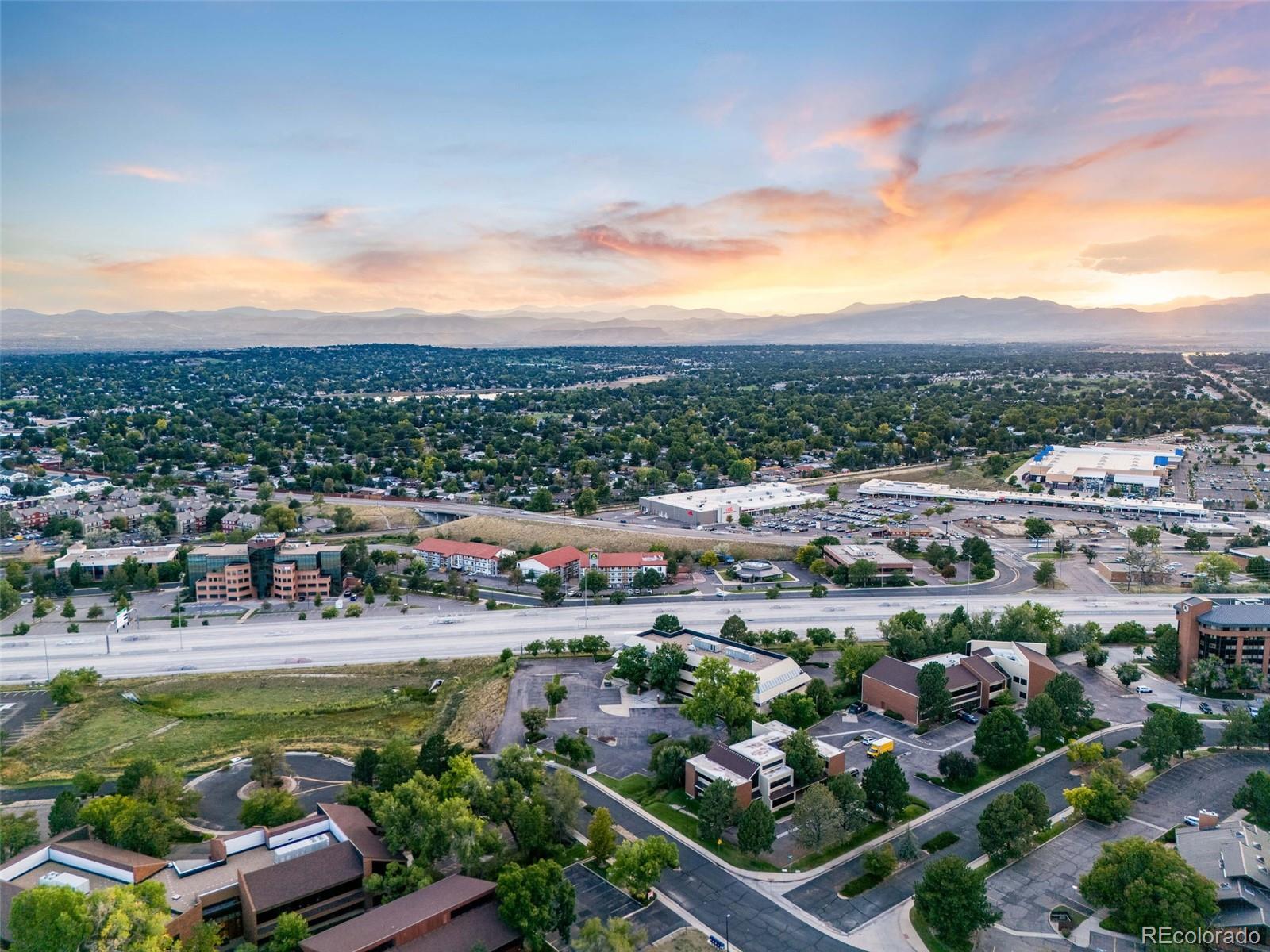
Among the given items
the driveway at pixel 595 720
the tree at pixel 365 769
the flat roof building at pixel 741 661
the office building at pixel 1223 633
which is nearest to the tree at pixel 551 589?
the driveway at pixel 595 720

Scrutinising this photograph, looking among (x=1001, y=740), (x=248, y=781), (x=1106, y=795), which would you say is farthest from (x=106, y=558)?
(x=1106, y=795)

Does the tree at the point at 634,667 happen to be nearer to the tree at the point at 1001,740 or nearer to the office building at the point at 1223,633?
the tree at the point at 1001,740

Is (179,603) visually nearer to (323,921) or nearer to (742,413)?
(323,921)

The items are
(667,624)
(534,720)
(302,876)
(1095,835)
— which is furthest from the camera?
(667,624)

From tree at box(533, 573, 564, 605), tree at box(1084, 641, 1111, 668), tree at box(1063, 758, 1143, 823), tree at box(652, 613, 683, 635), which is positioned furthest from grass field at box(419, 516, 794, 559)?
tree at box(1063, 758, 1143, 823)

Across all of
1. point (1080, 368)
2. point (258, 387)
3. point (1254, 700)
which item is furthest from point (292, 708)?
point (1080, 368)

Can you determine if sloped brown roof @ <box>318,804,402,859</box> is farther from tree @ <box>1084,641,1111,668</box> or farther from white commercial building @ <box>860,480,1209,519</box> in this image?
white commercial building @ <box>860,480,1209,519</box>

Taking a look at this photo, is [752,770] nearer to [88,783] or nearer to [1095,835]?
[1095,835]
